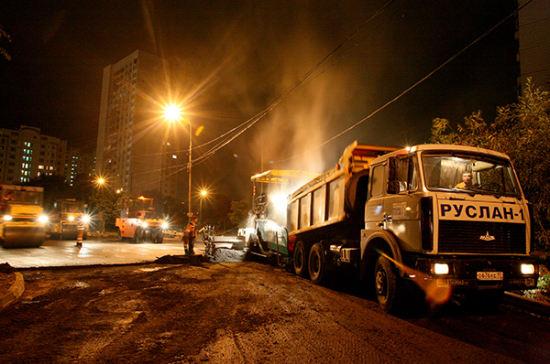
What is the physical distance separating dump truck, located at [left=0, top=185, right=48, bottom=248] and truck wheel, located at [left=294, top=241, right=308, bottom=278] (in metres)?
13.8

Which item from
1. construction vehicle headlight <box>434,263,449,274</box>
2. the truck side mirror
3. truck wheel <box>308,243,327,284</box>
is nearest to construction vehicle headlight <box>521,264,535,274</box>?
construction vehicle headlight <box>434,263,449,274</box>

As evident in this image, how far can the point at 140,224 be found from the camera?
75.6 feet

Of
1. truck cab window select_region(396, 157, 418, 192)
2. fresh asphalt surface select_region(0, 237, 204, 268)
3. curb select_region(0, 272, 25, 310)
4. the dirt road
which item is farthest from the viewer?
fresh asphalt surface select_region(0, 237, 204, 268)

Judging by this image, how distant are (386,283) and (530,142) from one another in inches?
206

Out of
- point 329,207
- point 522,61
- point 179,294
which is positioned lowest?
point 179,294

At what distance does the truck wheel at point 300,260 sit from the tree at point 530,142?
214 inches

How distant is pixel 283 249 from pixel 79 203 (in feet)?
66.4

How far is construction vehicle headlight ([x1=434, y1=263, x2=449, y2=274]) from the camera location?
4.87 m

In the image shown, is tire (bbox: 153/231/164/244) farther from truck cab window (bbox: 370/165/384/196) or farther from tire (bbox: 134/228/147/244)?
truck cab window (bbox: 370/165/384/196)

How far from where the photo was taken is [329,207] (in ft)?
26.9

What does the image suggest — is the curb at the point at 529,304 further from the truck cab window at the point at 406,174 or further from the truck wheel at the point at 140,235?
the truck wheel at the point at 140,235

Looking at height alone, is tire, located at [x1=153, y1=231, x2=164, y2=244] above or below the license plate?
below

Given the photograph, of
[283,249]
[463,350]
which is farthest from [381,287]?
[283,249]

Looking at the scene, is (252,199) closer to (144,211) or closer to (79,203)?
(144,211)
